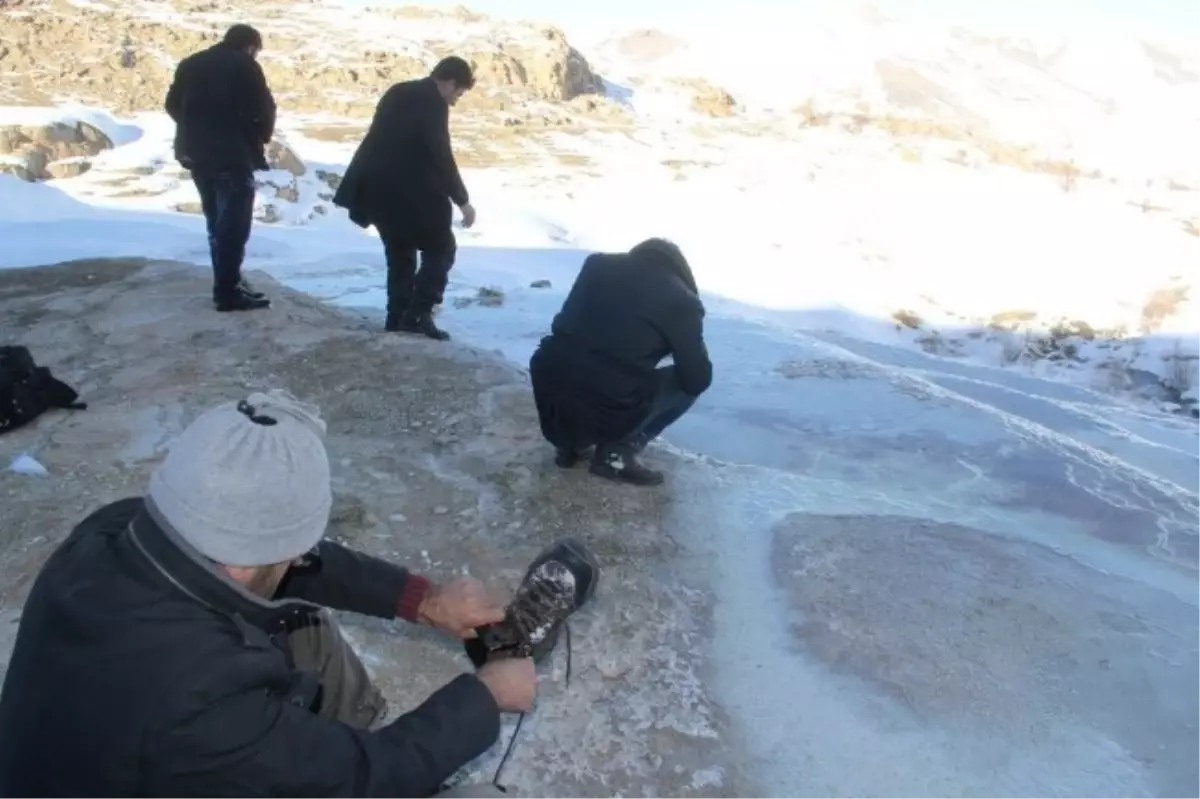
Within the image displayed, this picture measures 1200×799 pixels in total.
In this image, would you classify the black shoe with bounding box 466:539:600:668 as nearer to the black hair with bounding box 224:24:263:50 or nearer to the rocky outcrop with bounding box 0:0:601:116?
the black hair with bounding box 224:24:263:50

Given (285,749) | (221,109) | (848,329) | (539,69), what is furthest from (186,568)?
(539,69)

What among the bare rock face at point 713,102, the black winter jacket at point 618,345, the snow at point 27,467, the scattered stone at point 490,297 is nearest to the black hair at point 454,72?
the black winter jacket at point 618,345

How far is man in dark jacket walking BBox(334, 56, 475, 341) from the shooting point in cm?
455

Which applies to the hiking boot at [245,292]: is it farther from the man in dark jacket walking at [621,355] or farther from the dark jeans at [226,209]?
the man in dark jacket walking at [621,355]

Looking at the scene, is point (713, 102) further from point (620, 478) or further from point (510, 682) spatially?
point (510, 682)

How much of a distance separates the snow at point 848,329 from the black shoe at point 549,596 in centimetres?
43

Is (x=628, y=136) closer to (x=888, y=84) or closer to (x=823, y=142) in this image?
(x=823, y=142)

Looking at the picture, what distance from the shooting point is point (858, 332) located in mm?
8523

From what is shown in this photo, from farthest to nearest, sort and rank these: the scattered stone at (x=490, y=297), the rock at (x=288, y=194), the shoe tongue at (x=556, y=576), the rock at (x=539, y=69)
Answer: the rock at (x=539, y=69) → the rock at (x=288, y=194) → the scattered stone at (x=490, y=297) → the shoe tongue at (x=556, y=576)

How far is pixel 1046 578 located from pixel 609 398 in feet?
4.87

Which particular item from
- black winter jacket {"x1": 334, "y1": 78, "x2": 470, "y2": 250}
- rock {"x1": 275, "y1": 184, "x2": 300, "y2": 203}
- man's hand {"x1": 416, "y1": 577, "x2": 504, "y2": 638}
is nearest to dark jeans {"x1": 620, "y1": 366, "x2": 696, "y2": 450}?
man's hand {"x1": 416, "y1": 577, "x2": 504, "y2": 638}

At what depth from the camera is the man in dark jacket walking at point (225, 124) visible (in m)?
4.56

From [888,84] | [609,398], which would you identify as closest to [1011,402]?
[609,398]

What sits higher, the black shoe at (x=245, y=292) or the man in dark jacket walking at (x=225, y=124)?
the man in dark jacket walking at (x=225, y=124)
